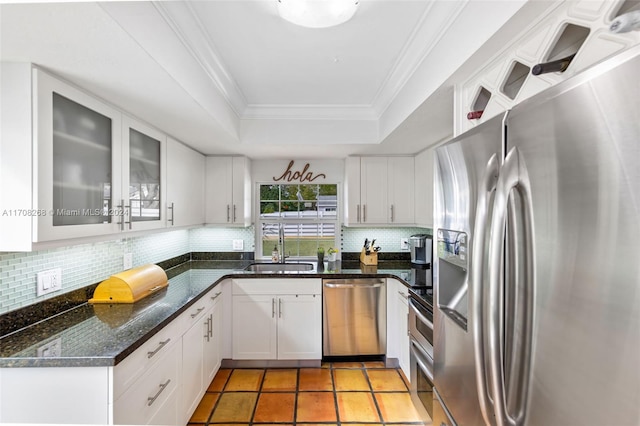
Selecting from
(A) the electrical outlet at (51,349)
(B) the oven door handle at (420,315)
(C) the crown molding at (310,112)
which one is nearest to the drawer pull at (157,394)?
(A) the electrical outlet at (51,349)

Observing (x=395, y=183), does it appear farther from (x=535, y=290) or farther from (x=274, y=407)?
(x=535, y=290)

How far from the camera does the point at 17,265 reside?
1.55 meters

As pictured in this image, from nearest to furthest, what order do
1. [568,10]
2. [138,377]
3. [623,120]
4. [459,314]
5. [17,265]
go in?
[623,120] → [568,10] → [459,314] → [138,377] → [17,265]

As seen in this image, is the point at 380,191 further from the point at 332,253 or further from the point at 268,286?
the point at 268,286

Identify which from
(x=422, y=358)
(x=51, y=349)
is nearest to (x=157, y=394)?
(x=51, y=349)

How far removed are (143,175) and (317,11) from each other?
1556 millimetres

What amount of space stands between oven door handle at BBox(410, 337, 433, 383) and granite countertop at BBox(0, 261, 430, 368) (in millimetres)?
475

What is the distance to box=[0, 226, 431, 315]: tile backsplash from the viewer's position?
1534 mm

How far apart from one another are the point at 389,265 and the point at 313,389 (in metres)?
1.44

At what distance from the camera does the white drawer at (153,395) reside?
1.34 meters

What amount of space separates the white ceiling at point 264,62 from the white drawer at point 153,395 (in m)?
1.43

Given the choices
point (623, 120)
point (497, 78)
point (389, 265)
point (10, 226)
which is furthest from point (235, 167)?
point (623, 120)

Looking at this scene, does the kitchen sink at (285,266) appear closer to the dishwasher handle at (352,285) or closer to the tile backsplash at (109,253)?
the tile backsplash at (109,253)

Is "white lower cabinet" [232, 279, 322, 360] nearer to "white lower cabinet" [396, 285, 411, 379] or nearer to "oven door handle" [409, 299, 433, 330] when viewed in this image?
"white lower cabinet" [396, 285, 411, 379]
